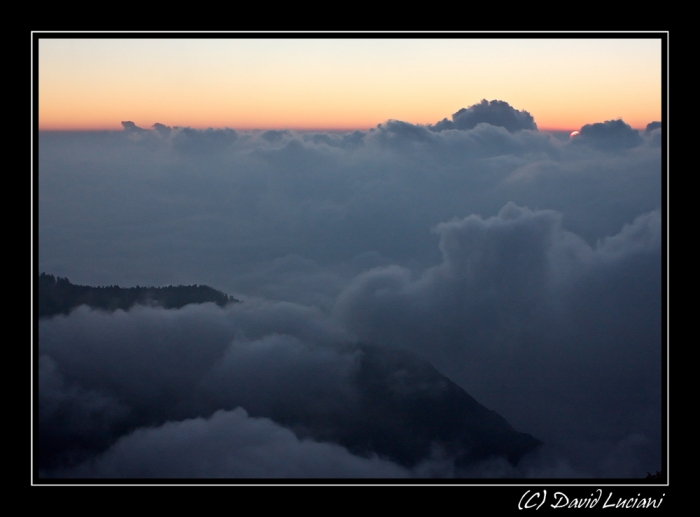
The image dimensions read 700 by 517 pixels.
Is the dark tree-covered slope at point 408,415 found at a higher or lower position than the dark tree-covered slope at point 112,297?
lower

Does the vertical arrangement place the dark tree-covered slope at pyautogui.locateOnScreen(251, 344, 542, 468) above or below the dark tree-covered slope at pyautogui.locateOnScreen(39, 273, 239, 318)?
below

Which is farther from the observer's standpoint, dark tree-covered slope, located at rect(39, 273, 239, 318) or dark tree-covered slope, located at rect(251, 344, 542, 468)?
dark tree-covered slope, located at rect(251, 344, 542, 468)

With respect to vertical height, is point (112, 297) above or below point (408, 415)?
above

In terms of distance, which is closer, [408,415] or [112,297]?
[112,297]

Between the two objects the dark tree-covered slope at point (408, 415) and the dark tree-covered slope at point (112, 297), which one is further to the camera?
the dark tree-covered slope at point (408, 415)
